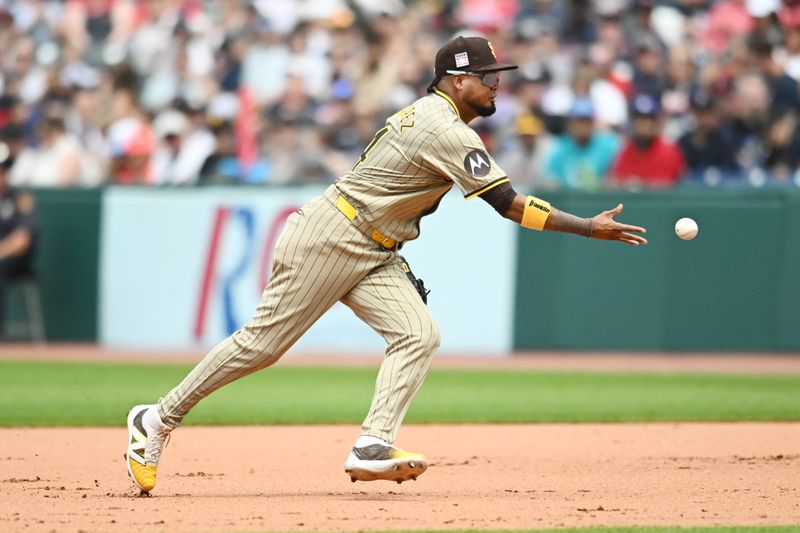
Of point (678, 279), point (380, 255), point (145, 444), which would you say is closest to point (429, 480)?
point (380, 255)

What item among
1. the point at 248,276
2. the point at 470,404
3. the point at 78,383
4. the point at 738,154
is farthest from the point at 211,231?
the point at 738,154

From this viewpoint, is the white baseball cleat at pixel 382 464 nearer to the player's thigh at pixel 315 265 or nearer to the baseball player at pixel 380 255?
the baseball player at pixel 380 255

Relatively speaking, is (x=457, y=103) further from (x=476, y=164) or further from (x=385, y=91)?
(x=385, y=91)

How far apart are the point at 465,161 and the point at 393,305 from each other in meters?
0.72

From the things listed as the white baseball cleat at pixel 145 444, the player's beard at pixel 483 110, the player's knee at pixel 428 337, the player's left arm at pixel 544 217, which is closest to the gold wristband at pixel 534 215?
the player's left arm at pixel 544 217

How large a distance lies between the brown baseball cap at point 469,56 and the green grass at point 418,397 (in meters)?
3.72

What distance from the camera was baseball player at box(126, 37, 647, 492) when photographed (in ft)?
19.0

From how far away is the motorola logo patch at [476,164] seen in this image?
18.7 ft

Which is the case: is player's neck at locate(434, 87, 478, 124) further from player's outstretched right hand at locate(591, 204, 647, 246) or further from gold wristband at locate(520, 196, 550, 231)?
player's outstretched right hand at locate(591, 204, 647, 246)

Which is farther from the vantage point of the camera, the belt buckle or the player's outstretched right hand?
the belt buckle

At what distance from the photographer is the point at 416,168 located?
5832 mm

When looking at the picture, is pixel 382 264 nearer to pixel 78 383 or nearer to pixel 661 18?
pixel 78 383

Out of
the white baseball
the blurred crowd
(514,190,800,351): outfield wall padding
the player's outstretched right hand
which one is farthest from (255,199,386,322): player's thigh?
the blurred crowd

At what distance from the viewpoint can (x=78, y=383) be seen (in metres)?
10.9
